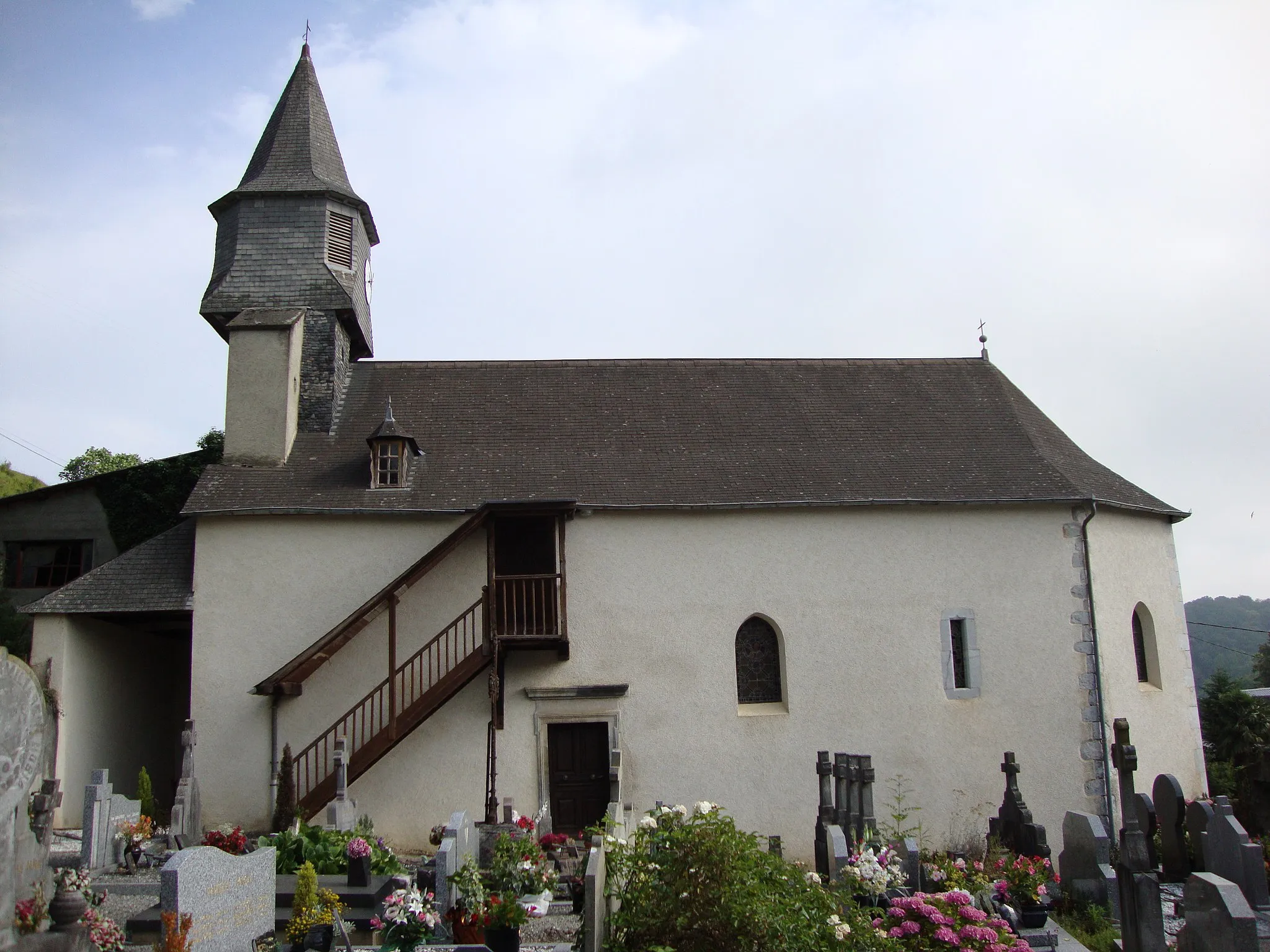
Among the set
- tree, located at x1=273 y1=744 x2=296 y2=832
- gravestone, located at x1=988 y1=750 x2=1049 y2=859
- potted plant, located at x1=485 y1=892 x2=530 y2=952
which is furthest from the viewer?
tree, located at x1=273 y1=744 x2=296 y2=832

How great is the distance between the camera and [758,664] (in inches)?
588

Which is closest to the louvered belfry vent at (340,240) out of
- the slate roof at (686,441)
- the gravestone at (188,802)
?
the slate roof at (686,441)

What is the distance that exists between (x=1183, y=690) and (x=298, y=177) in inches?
679

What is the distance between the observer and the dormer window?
1512cm

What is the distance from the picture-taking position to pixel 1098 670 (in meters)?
14.9

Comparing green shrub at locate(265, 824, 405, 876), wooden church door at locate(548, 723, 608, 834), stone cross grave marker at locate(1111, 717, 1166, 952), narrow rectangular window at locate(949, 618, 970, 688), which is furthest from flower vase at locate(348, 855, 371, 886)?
narrow rectangular window at locate(949, 618, 970, 688)

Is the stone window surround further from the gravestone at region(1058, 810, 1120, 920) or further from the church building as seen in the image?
the gravestone at region(1058, 810, 1120, 920)

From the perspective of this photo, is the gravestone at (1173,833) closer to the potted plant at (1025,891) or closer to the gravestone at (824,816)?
→ the potted plant at (1025,891)

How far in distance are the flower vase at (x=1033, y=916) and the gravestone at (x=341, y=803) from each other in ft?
25.5

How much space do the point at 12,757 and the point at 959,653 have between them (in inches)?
495

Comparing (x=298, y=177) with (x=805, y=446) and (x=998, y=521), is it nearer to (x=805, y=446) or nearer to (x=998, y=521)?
(x=805, y=446)

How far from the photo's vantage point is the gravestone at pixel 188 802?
12648mm

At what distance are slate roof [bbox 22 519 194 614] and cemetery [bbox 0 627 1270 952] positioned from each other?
115 inches

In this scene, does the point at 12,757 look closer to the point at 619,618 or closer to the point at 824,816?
the point at 824,816
